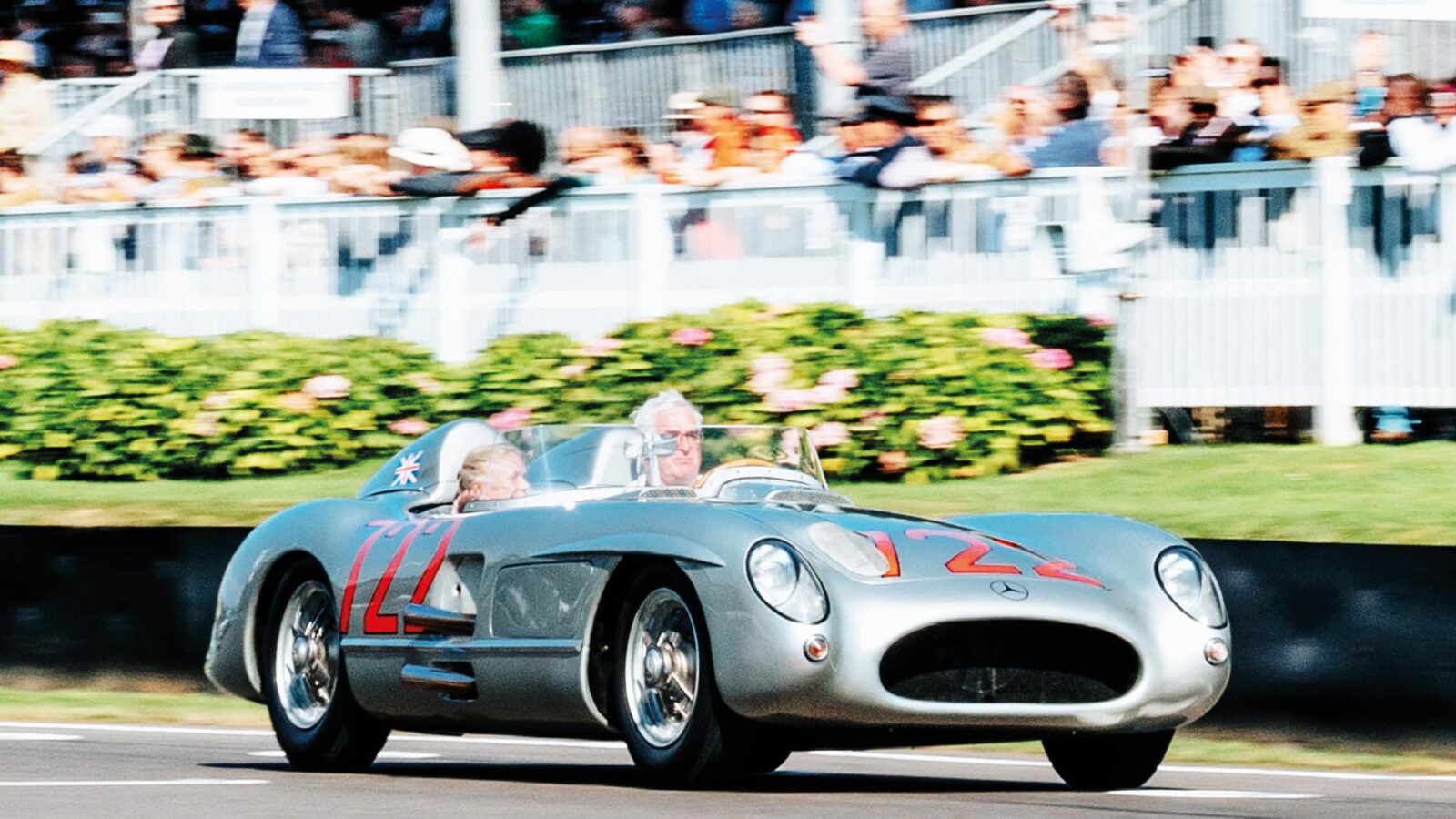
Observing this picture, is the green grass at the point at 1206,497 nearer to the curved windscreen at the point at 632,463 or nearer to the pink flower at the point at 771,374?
the pink flower at the point at 771,374

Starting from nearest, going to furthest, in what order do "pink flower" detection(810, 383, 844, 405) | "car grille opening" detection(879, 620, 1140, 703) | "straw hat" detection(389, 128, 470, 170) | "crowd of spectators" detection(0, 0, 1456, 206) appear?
"car grille opening" detection(879, 620, 1140, 703) < "crowd of spectators" detection(0, 0, 1456, 206) < "pink flower" detection(810, 383, 844, 405) < "straw hat" detection(389, 128, 470, 170)

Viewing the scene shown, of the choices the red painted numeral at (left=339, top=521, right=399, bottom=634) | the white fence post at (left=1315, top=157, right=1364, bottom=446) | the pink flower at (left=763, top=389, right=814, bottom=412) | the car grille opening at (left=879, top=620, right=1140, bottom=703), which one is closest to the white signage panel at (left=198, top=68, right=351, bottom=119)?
the pink flower at (left=763, top=389, right=814, bottom=412)

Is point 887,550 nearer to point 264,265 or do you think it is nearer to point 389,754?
point 389,754

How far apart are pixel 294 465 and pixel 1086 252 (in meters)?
4.94

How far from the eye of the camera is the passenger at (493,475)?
8422mm

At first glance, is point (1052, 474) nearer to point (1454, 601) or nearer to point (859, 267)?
point (859, 267)

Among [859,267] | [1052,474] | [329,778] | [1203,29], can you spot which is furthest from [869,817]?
[1203,29]

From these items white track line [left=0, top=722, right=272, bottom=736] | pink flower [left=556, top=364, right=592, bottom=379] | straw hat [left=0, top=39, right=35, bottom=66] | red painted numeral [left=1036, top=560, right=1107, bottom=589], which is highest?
straw hat [left=0, top=39, right=35, bottom=66]

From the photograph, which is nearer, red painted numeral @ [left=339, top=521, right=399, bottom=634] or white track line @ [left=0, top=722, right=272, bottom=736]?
red painted numeral @ [left=339, top=521, right=399, bottom=634]

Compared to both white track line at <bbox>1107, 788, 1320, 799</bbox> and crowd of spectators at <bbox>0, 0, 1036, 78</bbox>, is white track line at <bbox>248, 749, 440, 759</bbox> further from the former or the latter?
crowd of spectators at <bbox>0, 0, 1036, 78</bbox>

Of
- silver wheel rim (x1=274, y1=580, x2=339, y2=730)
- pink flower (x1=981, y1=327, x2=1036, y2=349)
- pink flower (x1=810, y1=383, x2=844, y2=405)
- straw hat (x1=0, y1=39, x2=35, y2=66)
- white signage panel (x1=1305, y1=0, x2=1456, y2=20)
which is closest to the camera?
silver wheel rim (x1=274, y1=580, x2=339, y2=730)

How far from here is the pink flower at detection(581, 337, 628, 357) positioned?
14758 mm

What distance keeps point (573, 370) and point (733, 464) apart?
21.3 feet

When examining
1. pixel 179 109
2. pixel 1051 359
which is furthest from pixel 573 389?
pixel 179 109
